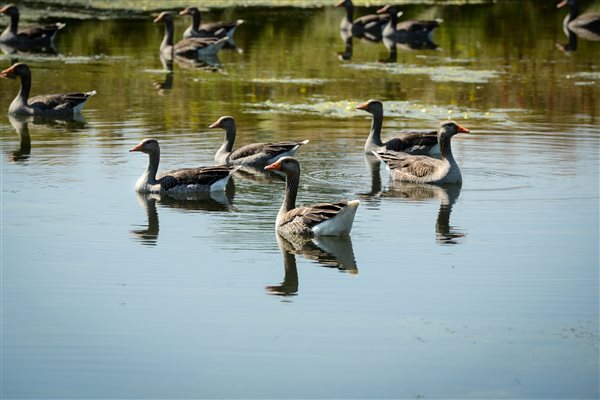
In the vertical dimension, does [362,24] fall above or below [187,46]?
above

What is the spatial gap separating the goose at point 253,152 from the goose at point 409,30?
907 inches

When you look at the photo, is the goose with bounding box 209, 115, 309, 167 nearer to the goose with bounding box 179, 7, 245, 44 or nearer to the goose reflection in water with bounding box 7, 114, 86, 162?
the goose reflection in water with bounding box 7, 114, 86, 162

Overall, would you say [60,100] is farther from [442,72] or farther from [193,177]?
[442,72]

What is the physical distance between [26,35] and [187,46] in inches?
220

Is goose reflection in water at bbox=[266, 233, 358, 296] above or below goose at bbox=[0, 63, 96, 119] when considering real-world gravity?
below

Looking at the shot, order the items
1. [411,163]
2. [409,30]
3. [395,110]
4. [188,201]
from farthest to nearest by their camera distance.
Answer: [409,30] → [395,110] → [411,163] → [188,201]

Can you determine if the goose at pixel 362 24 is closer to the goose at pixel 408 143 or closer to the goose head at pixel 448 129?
the goose at pixel 408 143

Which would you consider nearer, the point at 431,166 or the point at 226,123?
the point at 431,166

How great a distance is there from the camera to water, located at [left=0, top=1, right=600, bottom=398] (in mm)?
11453

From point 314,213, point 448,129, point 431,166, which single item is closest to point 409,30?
point 448,129

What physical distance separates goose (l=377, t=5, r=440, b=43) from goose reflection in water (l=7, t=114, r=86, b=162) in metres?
19.1

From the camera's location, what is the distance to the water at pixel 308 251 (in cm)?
1145

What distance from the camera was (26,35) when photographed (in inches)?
1628

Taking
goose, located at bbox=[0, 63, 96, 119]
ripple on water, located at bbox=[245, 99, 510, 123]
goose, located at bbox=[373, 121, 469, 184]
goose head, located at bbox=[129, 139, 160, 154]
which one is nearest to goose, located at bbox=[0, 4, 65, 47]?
goose, located at bbox=[0, 63, 96, 119]
